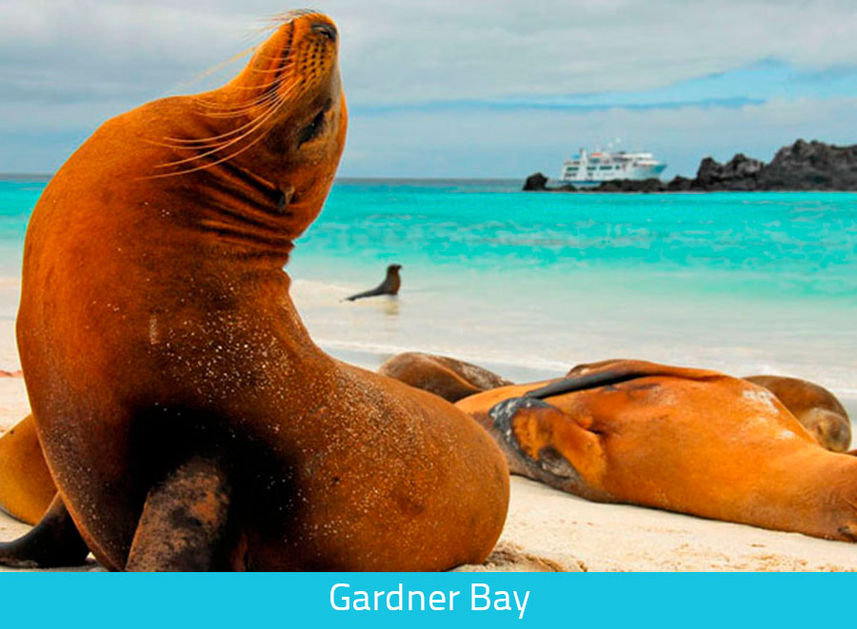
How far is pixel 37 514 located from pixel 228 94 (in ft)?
6.90

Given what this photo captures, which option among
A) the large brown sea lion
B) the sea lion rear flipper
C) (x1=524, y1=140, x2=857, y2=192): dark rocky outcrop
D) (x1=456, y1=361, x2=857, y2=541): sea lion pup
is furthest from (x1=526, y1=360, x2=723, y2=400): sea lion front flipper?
(x1=524, y1=140, x2=857, y2=192): dark rocky outcrop

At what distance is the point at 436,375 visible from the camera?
7344mm

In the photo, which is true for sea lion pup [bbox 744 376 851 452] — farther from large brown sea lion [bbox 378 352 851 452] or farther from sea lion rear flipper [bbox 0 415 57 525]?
sea lion rear flipper [bbox 0 415 57 525]

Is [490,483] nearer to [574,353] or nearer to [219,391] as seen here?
[219,391]

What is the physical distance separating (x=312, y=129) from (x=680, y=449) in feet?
9.73

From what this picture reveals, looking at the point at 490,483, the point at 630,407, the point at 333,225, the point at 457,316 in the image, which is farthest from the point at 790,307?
the point at 333,225

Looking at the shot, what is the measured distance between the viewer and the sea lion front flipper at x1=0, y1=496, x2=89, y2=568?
332 centimetres

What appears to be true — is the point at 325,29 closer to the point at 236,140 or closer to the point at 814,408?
the point at 236,140

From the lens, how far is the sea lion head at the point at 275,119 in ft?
9.78

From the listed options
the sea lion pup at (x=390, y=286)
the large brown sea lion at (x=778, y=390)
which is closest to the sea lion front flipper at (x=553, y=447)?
the large brown sea lion at (x=778, y=390)

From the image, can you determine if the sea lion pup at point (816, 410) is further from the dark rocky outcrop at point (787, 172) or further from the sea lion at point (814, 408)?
the dark rocky outcrop at point (787, 172)

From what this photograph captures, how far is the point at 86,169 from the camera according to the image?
9.48ft

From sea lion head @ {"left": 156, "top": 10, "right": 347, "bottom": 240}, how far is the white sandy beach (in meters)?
1.38

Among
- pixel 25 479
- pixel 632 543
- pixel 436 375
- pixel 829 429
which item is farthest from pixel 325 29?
pixel 829 429
